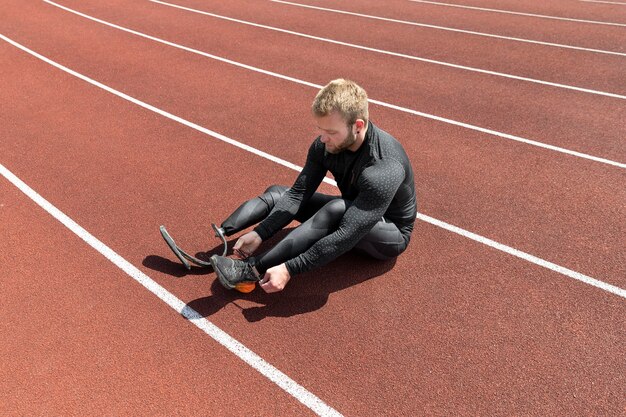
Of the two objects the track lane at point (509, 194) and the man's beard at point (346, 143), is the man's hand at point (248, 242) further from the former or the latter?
the track lane at point (509, 194)

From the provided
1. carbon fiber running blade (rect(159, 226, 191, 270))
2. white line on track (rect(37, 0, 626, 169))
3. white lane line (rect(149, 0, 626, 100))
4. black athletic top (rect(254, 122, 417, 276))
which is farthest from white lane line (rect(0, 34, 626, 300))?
white lane line (rect(149, 0, 626, 100))

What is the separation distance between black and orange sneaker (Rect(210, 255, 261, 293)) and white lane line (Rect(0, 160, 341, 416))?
1.06ft

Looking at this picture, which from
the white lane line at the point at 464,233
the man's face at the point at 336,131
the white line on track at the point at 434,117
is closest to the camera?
the man's face at the point at 336,131

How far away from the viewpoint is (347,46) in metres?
9.17

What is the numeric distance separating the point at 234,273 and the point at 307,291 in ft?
1.95

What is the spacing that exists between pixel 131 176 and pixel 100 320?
6.83ft

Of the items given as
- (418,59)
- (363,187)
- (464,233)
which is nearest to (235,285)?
(363,187)

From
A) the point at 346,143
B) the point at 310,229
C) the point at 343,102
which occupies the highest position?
the point at 343,102

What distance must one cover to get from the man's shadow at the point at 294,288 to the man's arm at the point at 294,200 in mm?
453

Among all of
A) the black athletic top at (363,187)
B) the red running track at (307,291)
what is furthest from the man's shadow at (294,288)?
the black athletic top at (363,187)

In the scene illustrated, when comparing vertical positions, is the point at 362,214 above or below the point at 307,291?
above

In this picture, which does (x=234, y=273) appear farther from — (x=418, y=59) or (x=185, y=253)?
(x=418, y=59)

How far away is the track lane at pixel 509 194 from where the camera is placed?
13.3 feet

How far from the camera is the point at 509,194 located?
4.71m
